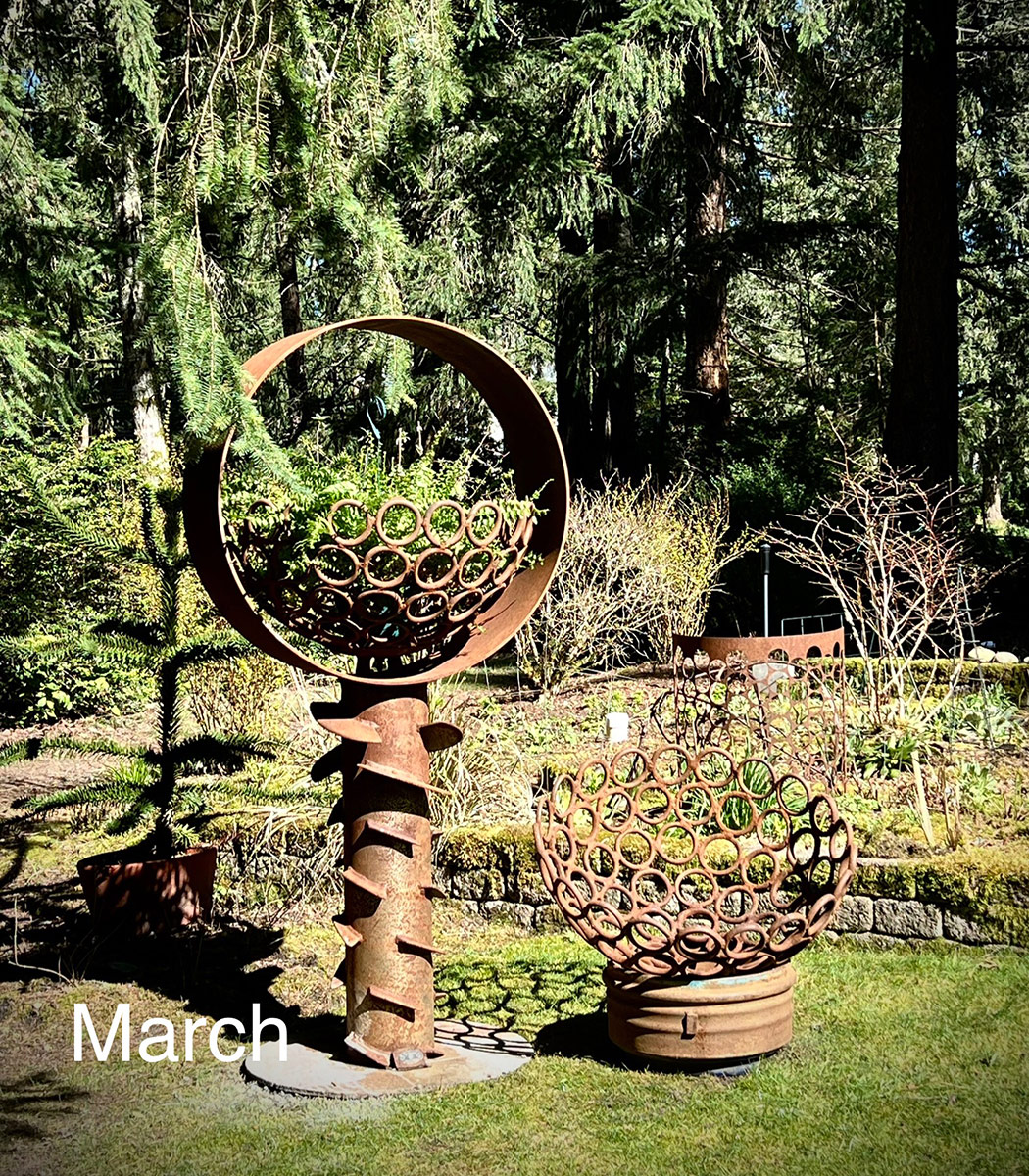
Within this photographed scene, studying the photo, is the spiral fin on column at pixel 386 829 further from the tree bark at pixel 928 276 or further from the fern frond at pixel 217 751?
the tree bark at pixel 928 276

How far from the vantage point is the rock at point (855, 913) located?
4941 millimetres

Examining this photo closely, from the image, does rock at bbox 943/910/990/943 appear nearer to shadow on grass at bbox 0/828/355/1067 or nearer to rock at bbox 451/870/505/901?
rock at bbox 451/870/505/901

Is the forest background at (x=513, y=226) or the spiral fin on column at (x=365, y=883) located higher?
the forest background at (x=513, y=226)

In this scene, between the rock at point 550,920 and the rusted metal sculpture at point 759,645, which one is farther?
the rusted metal sculpture at point 759,645

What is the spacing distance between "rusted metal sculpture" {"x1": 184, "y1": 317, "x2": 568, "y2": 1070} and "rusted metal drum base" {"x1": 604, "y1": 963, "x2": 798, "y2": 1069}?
595mm

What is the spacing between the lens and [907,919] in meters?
4.88

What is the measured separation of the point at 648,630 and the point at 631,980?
6877 mm

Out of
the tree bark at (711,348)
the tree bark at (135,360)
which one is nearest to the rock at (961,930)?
the tree bark at (135,360)

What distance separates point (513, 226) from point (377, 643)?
7.26 metres

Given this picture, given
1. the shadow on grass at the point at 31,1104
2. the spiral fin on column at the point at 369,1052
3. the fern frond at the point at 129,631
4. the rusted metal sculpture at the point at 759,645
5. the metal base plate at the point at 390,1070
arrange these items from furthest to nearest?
1. the rusted metal sculpture at the point at 759,645
2. the fern frond at the point at 129,631
3. the spiral fin on column at the point at 369,1052
4. the metal base plate at the point at 390,1070
5. the shadow on grass at the point at 31,1104

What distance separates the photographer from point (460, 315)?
1142 cm

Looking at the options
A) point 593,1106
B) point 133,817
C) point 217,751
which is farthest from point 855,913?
point 133,817

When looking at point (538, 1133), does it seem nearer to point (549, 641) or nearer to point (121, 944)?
point (121, 944)

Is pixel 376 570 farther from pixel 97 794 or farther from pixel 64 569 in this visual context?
pixel 64 569
